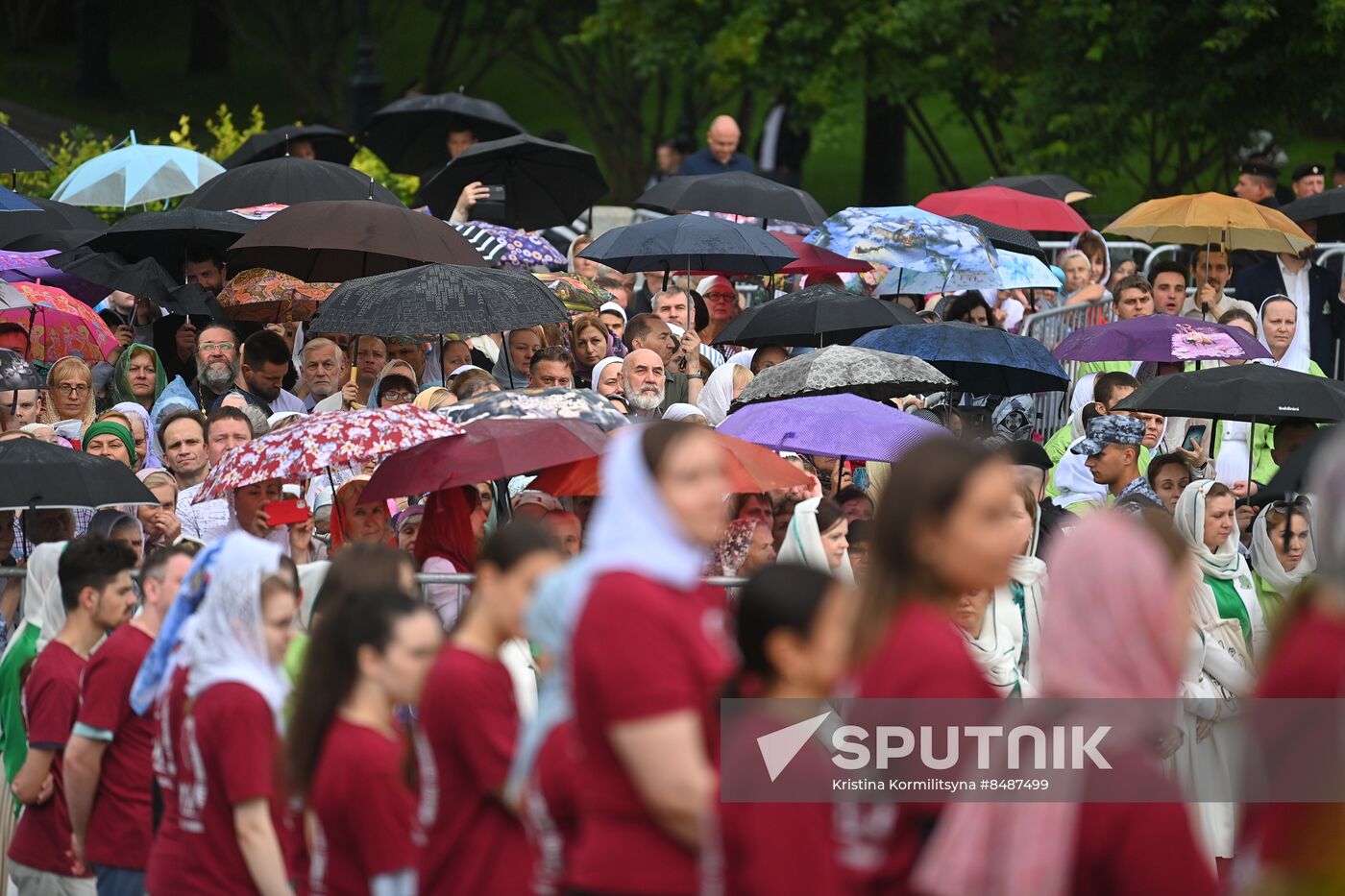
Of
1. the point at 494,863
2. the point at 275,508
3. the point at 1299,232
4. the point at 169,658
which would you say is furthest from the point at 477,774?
the point at 1299,232

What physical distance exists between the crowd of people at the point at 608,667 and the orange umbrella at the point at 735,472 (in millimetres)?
165

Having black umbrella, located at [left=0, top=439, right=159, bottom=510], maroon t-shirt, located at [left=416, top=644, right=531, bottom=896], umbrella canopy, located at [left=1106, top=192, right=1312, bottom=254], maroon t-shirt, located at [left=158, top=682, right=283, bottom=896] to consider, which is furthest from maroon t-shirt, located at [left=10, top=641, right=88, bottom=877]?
umbrella canopy, located at [left=1106, top=192, right=1312, bottom=254]

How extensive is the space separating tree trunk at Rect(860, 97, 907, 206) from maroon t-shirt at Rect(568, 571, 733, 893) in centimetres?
2278

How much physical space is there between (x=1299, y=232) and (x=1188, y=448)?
7.85 ft

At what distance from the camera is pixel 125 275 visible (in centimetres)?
A: 1232

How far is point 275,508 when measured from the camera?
8.09m

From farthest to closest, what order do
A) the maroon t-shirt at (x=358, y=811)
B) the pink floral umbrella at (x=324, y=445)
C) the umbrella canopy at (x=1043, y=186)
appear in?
the umbrella canopy at (x=1043, y=186), the pink floral umbrella at (x=324, y=445), the maroon t-shirt at (x=358, y=811)

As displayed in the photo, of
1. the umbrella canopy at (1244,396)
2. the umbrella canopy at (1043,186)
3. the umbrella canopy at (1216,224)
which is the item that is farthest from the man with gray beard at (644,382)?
the umbrella canopy at (1043,186)

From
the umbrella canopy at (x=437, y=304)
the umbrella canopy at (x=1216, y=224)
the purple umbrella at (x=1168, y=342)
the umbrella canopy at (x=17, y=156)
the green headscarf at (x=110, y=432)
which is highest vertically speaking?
the umbrella canopy at (x=17, y=156)

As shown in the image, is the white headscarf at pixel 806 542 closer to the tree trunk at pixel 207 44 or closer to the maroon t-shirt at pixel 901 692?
the maroon t-shirt at pixel 901 692

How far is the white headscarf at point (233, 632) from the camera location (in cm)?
515

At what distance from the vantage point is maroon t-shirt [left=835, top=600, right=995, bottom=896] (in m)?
3.73

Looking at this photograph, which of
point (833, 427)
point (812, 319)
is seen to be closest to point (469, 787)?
point (833, 427)

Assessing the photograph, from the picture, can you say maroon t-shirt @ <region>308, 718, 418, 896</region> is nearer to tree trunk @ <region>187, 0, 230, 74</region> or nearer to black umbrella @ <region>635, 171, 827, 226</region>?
black umbrella @ <region>635, 171, 827, 226</region>
